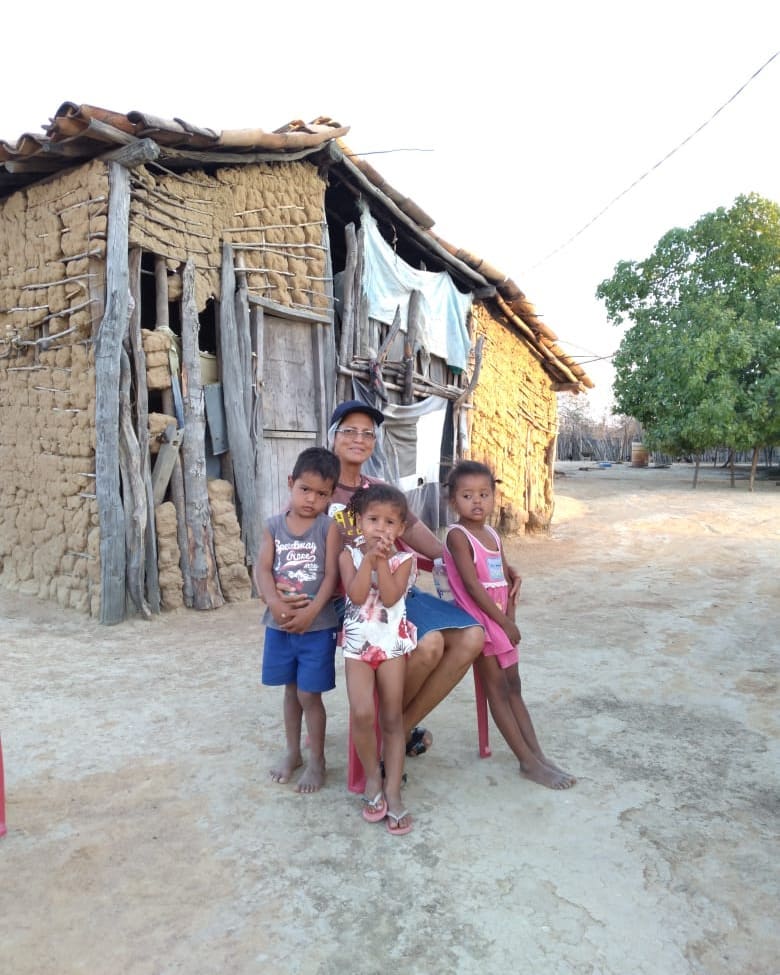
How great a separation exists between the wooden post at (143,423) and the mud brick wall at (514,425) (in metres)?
5.07

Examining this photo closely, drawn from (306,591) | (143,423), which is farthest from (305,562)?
(143,423)

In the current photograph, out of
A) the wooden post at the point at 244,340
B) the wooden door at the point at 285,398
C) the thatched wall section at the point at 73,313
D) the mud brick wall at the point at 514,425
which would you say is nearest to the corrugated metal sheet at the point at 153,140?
Answer: the thatched wall section at the point at 73,313

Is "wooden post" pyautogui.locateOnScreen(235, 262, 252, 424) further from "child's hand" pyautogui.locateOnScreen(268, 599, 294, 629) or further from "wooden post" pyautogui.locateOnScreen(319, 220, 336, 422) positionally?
"child's hand" pyautogui.locateOnScreen(268, 599, 294, 629)

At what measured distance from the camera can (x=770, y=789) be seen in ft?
8.17

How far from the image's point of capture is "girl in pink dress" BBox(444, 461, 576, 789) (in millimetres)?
2572

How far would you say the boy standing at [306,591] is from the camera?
2438 millimetres

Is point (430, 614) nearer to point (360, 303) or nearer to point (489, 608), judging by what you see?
point (489, 608)

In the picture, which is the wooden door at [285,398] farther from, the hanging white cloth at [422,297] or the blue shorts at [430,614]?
the blue shorts at [430,614]

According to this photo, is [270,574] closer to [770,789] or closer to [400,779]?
[400,779]

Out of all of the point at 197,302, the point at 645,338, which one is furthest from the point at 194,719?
the point at 645,338

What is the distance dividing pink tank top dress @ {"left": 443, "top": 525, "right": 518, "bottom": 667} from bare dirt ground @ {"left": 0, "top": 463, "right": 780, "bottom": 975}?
0.47 metres

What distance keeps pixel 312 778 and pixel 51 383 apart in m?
4.03

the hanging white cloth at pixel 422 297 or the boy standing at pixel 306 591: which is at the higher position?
the hanging white cloth at pixel 422 297

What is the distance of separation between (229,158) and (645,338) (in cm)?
1372
